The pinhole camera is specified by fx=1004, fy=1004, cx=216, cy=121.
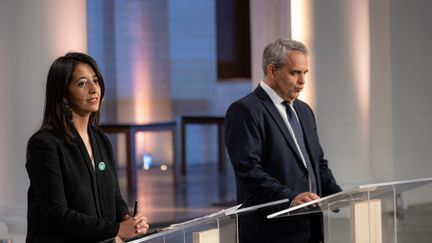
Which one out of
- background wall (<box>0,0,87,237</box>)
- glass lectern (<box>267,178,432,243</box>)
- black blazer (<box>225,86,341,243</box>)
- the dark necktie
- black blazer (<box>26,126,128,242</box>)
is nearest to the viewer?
black blazer (<box>26,126,128,242</box>)

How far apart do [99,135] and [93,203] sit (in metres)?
0.30

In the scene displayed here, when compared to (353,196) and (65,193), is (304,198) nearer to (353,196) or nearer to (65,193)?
(353,196)

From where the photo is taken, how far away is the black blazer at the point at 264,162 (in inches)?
175

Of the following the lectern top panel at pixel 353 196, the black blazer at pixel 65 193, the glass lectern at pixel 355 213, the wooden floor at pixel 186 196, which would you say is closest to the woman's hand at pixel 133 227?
the black blazer at pixel 65 193

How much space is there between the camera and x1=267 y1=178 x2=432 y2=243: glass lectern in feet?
13.1

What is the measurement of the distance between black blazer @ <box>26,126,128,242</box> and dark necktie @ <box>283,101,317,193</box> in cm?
117

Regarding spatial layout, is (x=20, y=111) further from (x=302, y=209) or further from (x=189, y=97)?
(x=189, y=97)

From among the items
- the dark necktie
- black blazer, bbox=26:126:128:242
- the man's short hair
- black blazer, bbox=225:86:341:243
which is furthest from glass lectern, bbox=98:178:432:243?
the man's short hair

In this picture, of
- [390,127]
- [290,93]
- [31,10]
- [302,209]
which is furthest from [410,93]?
[302,209]

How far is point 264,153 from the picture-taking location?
4.56 m

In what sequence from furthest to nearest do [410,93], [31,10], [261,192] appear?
1. [410,93]
2. [31,10]
3. [261,192]

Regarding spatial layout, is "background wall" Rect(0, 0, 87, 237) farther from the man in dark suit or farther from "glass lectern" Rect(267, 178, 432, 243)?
"glass lectern" Rect(267, 178, 432, 243)

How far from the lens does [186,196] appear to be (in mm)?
11758

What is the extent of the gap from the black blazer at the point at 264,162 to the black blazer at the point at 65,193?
0.90 m
